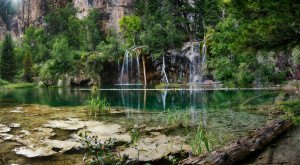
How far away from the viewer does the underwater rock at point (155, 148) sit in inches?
273

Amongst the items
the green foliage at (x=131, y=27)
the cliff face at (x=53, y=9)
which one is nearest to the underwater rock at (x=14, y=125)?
the green foliage at (x=131, y=27)

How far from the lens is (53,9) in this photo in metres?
76.6

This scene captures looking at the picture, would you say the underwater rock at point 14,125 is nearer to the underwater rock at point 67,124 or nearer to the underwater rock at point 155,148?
the underwater rock at point 67,124

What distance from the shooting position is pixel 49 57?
62.4 metres

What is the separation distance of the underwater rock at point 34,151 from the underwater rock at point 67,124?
2664 mm

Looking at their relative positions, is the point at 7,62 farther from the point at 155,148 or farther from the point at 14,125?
the point at 155,148

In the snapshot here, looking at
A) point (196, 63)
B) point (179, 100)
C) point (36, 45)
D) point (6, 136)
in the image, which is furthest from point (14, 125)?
point (36, 45)

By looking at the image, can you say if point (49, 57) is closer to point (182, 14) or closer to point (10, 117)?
point (182, 14)

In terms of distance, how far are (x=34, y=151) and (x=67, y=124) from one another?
151 inches

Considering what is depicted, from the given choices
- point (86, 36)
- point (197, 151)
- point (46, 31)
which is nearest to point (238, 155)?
point (197, 151)

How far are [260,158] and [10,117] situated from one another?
10.8 metres

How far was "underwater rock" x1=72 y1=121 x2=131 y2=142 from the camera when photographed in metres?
9.08

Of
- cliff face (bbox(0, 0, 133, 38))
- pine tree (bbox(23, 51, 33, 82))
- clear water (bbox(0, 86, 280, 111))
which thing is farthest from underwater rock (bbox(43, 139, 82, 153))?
cliff face (bbox(0, 0, 133, 38))

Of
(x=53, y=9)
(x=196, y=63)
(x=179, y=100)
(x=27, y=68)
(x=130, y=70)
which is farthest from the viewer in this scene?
(x=53, y=9)
